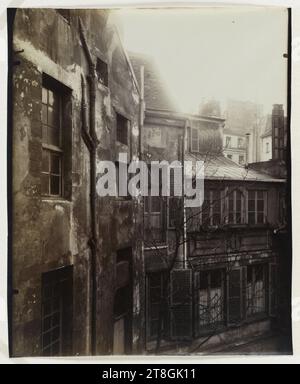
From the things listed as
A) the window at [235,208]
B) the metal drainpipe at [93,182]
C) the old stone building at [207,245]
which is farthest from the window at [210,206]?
the metal drainpipe at [93,182]

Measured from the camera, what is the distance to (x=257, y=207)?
448 centimetres

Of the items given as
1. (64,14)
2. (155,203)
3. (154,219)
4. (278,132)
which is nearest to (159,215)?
(154,219)

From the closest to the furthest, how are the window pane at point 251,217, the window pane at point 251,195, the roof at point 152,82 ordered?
the roof at point 152,82, the window pane at point 251,195, the window pane at point 251,217

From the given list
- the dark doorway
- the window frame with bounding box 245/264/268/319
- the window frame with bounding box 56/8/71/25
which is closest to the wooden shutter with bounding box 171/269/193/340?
the dark doorway

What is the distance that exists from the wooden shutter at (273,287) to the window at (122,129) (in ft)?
7.95

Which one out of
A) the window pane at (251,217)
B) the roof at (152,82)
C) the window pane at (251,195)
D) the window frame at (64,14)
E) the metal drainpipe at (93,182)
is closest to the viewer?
the window frame at (64,14)

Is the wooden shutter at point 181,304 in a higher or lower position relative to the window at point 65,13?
lower

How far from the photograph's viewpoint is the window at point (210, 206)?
445 centimetres

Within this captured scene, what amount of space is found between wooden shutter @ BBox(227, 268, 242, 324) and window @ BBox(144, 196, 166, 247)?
107cm

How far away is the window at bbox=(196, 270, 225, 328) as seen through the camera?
15.1ft

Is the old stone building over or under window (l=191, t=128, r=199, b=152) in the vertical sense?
under

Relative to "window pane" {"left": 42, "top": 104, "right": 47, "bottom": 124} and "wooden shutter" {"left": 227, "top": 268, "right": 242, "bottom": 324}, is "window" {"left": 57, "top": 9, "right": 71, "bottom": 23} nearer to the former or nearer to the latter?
"window pane" {"left": 42, "top": 104, "right": 47, "bottom": 124}

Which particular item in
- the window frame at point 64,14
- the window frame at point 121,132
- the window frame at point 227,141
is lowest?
the window frame at point 227,141

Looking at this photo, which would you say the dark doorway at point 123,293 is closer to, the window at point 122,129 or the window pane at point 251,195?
the window at point 122,129
